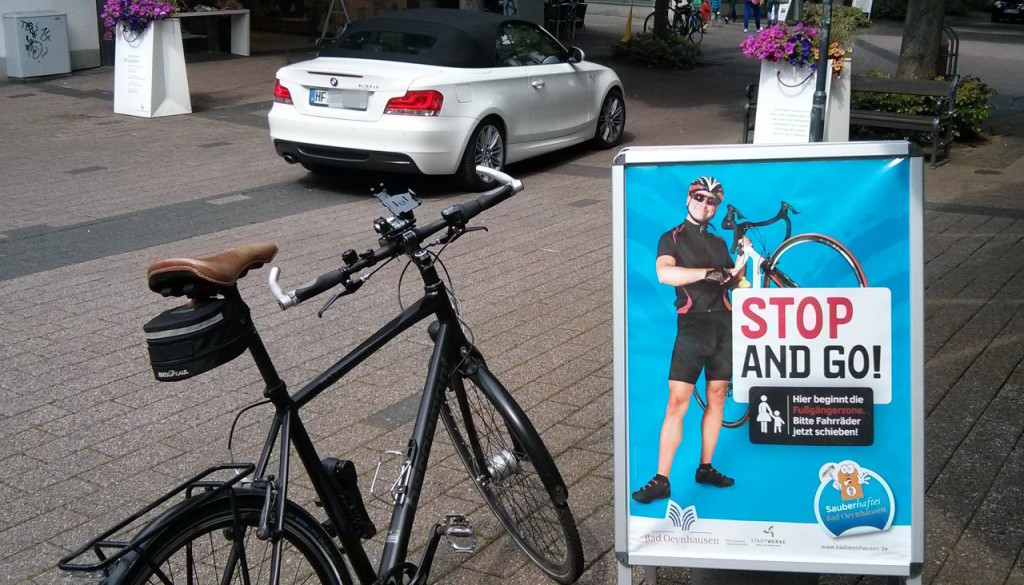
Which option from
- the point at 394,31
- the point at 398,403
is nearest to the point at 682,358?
the point at 398,403

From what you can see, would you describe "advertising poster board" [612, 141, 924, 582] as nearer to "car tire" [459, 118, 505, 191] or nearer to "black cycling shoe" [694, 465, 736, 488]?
"black cycling shoe" [694, 465, 736, 488]

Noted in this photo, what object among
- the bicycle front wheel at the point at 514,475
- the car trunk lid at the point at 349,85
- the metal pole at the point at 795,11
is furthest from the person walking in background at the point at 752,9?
the bicycle front wheel at the point at 514,475

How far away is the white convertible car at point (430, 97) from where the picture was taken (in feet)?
33.8

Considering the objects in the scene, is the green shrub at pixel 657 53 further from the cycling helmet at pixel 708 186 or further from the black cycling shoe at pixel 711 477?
the black cycling shoe at pixel 711 477

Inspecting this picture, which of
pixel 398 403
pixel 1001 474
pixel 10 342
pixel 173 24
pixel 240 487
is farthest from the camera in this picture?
pixel 173 24

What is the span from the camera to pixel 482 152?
10.9 metres

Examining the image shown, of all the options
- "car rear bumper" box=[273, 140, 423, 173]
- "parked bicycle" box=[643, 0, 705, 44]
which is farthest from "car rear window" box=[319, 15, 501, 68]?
"parked bicycle" box=[643, 0, 705, 44]

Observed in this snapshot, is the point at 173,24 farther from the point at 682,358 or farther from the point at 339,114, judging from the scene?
the point at 682,358

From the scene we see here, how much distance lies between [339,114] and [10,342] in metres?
4.54

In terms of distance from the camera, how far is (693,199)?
315cm

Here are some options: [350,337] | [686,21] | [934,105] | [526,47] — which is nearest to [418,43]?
[526,47]

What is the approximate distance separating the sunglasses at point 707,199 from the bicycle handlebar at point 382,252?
0.65 metres

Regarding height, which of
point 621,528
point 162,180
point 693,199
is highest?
point 693,199

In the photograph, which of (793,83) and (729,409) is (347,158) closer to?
(793,83)
